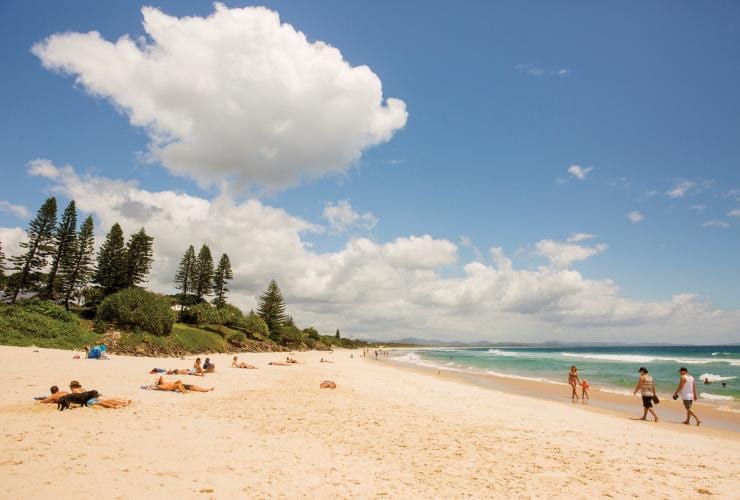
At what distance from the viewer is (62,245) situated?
47000 millimetres

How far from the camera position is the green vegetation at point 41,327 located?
28.0 m

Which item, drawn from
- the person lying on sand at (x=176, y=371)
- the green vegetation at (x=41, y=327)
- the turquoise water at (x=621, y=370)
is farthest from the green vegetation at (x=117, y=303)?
the turquoise water at (x=621, y=370)

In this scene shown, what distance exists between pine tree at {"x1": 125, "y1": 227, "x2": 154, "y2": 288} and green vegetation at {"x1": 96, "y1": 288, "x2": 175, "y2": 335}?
60.7 ft

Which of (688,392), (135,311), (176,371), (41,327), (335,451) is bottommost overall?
(335,451)

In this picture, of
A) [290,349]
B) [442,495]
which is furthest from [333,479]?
[290,349]

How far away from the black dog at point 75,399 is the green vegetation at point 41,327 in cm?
A: 2321

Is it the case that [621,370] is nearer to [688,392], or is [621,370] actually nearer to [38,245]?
[688,392]

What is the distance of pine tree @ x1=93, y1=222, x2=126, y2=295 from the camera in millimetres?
51469

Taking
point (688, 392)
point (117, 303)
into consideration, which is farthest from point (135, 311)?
point (688, 392)

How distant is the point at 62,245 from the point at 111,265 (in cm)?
620

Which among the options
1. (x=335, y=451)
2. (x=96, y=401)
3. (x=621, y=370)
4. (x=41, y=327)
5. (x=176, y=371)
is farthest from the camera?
(x=621, y=370)

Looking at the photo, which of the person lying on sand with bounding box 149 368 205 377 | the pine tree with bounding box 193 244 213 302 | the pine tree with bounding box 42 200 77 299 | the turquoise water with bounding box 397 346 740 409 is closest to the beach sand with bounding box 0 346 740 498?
the person lying on sand with bounding box 149 368 205 377

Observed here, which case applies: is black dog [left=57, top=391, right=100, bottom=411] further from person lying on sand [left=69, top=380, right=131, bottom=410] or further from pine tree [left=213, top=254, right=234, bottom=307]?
pine tree [left=213, top=254, right=234, bottom=307]

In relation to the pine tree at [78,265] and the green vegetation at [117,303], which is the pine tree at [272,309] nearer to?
the green vegetation at [117,303]
